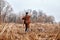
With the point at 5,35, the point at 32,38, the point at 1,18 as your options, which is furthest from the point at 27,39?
the point at 1,18

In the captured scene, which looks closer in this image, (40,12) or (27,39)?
(27,39)

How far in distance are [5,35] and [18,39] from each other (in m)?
0.51

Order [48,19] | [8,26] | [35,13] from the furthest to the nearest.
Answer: [35,13] < [48,19] < [8,26]

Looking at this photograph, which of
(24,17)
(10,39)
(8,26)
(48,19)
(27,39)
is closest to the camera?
(8,26)

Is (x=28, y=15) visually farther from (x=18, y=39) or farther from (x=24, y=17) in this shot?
(x=18, y=39)

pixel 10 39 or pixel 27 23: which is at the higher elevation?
pixel 10 39

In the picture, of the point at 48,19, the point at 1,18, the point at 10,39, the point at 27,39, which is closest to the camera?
the point at 10,39

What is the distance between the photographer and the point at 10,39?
10.0ft

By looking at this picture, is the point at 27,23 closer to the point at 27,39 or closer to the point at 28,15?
the point at 28,15

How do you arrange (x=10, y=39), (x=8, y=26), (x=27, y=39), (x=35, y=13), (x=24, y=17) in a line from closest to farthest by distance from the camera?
(x=8, y=26) < (x=10, y=39) < (x=27, y=39) < (x=24, y=17) < (x=35, y=13)

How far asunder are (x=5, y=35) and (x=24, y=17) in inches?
393

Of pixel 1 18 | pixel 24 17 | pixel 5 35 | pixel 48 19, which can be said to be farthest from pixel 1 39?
pixel 48 19

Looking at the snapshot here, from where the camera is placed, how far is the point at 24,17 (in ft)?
Answer: 42.5

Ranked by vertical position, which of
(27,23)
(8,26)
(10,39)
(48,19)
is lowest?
(48,19)
